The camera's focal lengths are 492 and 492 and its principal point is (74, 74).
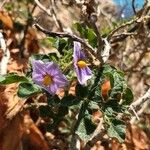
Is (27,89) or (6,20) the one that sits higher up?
(6,20)

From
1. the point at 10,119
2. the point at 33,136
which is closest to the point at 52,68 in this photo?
the point at 10,119

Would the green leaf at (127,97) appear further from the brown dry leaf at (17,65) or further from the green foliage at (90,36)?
the brown dry leaf at (17,65)

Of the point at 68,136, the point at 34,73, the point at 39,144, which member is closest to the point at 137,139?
the point at 68,136

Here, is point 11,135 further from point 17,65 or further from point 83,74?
point 83,74

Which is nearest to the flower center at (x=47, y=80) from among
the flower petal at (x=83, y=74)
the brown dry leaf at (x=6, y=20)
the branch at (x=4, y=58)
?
the flower petal at (x=83, y=74)

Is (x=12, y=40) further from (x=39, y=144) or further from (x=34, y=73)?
(x=34, y=73)
